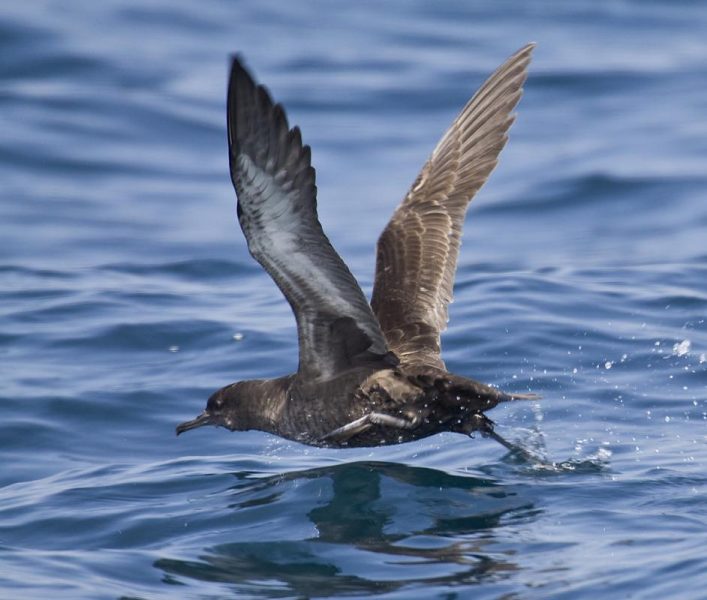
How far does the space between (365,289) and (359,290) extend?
5419 millimetres

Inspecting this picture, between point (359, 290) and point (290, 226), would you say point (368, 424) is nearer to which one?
point (359, 290)

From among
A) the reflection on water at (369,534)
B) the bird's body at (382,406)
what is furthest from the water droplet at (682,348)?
the bird's body at (382,406)

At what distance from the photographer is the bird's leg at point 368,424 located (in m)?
7.73

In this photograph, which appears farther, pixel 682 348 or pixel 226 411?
pixel 682 348

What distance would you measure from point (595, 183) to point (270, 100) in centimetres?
985

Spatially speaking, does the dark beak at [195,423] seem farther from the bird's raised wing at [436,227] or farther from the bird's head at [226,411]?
the bird's raised wing at [436,227]

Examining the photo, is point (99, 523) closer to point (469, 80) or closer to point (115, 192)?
point (115, 192)

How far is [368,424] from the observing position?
7.81 meters

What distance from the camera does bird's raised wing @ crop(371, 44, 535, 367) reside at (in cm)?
879

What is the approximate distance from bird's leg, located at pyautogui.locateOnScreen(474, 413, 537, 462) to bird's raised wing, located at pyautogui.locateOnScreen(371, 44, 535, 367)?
1.72ft

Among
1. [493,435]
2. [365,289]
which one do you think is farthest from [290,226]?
[365,289]

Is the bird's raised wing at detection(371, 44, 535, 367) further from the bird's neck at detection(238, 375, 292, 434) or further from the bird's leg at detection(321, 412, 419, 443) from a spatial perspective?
the bird's neck at detection(238, 375, 292, 434)

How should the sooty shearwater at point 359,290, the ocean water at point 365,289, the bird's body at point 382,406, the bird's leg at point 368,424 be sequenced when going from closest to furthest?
the sooty shearwater at point 359,290
the ocean water at point 365,289
the bird's body at point 382,406
the bird's leg at point 368,424

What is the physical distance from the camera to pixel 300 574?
693 centimetres
